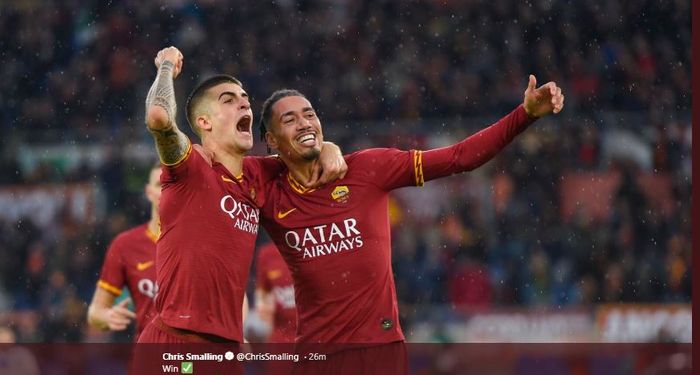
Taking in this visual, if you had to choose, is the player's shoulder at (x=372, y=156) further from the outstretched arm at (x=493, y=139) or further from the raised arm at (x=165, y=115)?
the raised arm at (x=165, y=115)

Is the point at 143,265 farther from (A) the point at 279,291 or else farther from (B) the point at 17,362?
(A) the point at 279,291

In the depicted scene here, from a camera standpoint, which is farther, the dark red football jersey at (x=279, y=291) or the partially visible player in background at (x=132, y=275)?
the dark red football jersey at (x=279, y=291)

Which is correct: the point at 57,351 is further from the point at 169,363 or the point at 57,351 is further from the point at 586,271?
the point at 586,271

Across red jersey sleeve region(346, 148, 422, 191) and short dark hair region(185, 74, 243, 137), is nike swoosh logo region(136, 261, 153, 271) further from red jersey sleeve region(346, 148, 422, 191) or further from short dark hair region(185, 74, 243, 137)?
red jersey sleeve region(346, 148, 422, 191)

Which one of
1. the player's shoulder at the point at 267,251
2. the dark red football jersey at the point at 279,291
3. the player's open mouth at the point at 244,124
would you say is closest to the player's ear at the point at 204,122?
the player's open mouth at the point at 244,124

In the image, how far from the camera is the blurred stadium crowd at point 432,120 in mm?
13922

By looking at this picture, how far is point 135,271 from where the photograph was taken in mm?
8883

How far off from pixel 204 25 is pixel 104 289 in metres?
10.4

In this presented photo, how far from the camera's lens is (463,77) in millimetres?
16938

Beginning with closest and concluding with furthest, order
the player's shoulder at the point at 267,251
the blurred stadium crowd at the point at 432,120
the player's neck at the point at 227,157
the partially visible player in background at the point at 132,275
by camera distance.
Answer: the player's neck at the point at 227,157, the partially visible player in background at the point at 132,275, the player's shoulder at the point at 267,251, the blurred stadium crowd at the point at 432,120

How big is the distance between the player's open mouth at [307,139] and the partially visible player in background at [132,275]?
2492 millimetres

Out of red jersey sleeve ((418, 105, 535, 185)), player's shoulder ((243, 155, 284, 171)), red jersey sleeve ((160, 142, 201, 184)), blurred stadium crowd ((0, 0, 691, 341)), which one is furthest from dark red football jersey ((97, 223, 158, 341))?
blurred stadium crowd ((0, 0, 691, 341))

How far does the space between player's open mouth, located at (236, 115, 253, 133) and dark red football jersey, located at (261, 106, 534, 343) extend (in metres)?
0.38

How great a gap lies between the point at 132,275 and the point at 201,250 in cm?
304
